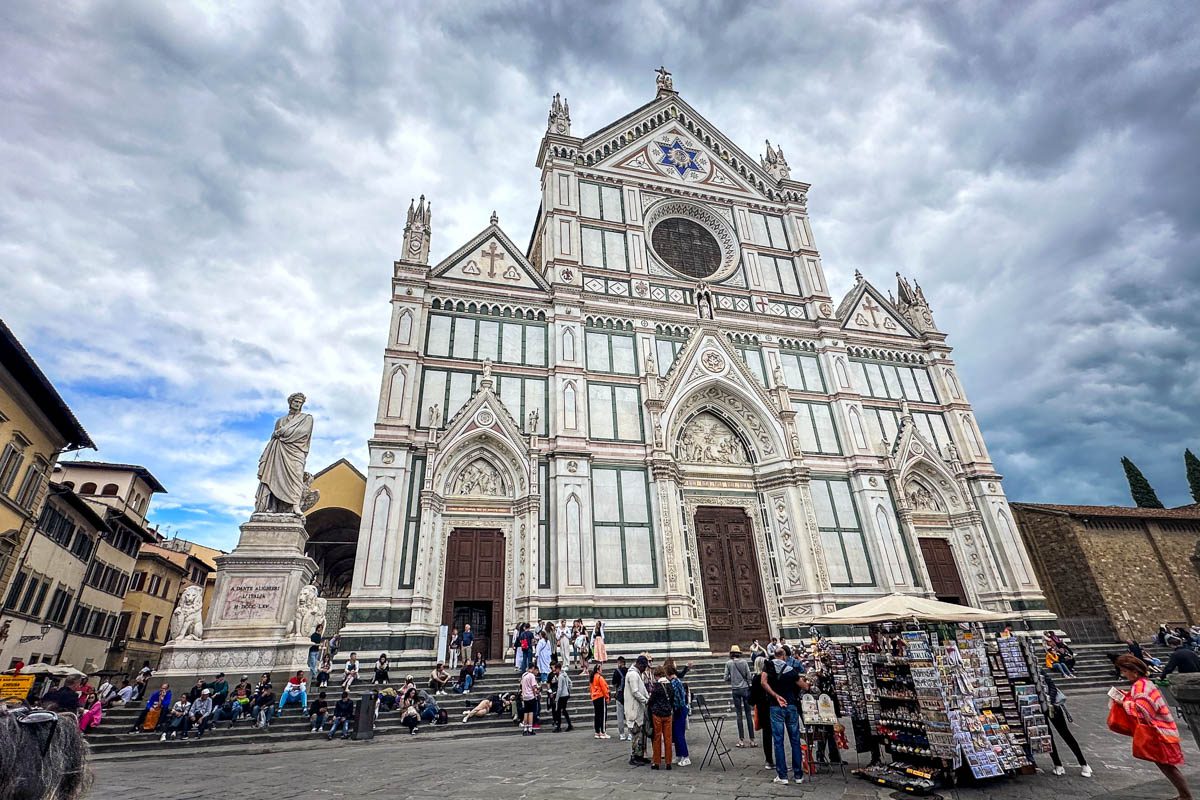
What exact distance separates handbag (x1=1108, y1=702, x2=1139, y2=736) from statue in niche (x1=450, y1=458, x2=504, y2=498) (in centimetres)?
1531

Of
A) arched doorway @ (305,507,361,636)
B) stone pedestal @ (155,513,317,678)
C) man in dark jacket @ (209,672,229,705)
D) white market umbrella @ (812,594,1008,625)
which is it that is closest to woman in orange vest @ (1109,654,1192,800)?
white market umbrella @ (812,594,1008,625)

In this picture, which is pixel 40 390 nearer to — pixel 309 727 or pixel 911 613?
pixel 309 727

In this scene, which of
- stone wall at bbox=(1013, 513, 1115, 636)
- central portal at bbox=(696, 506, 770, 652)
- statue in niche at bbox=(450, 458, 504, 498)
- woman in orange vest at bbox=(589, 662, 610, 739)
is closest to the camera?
woman in orange vest at bbox=(589, 662, 610, 739)

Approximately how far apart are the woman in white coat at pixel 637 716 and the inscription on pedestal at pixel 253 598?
8.44 metres

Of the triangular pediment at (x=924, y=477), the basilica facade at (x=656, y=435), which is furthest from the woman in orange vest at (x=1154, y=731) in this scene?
the triangular pediment at (x=924, y=477)

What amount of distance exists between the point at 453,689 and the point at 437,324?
38.6 ft

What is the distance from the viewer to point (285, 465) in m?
13.8

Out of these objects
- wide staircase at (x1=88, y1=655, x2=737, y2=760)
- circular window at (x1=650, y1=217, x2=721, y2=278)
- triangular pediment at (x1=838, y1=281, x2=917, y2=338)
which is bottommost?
wide staircase at (x1=88, y1=655, x2=737, y2=760)

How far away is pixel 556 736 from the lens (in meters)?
10.8

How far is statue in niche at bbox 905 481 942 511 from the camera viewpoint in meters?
22.0

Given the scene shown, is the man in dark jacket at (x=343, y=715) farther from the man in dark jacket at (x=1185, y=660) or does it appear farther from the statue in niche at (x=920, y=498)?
the statue in niche at (x=920, y=498)

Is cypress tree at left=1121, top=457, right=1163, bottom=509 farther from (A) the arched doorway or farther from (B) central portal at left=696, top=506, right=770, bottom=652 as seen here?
(A) the arched doorway

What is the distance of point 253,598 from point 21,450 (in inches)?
454

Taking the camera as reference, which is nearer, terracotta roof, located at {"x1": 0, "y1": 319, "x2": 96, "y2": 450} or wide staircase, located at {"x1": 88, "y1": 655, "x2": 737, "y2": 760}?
wide staircase, located at {"x1": 88, "y1": 655, "x2": 737, "y2": 760}
